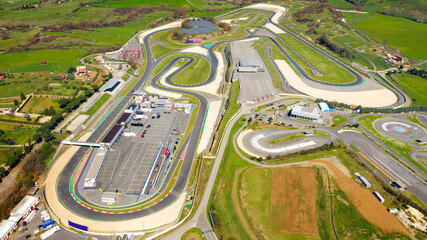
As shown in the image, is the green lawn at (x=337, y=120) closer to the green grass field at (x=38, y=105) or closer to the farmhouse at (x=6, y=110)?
the green grass field at (x=38, y=105)

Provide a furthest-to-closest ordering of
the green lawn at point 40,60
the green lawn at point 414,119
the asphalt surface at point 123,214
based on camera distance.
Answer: the green lawn at point 40,60 → the green lawn at point 414,119 → the asphalt surface at point 123,214

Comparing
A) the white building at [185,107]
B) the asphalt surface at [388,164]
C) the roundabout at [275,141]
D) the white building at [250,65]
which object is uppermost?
the white building at [250,65]

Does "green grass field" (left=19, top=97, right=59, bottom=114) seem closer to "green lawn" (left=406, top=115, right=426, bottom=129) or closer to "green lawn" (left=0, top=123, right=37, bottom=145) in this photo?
"green lawn" (left=0, top=123, right=37, bottom=145)

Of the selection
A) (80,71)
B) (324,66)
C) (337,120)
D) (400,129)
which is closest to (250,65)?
(324,66)

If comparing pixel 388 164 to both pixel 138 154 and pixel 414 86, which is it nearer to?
pixel 414 86

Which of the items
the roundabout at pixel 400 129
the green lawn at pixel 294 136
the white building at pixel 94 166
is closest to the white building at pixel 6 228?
the white building at pixel 94 166

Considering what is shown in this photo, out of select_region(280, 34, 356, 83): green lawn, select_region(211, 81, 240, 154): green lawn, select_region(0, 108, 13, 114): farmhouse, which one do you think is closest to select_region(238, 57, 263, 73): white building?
select_region(211, 81, 240, 154): green lawn
